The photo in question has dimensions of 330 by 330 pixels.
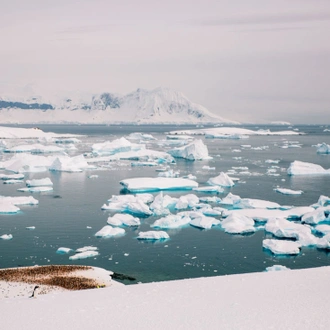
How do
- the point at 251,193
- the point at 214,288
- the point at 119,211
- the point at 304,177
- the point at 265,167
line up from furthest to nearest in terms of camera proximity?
the point at 265,167 → the point at 304,177 → the point at 251,193 → the point at 119,211 → the point at 214,288

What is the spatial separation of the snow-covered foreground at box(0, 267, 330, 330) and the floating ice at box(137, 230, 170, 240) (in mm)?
8468

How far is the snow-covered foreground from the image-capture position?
902cm

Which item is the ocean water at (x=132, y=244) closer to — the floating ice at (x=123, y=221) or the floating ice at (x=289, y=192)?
the floating ice at (x=123, y=221)

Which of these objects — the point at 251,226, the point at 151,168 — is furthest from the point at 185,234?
the point at 151,168

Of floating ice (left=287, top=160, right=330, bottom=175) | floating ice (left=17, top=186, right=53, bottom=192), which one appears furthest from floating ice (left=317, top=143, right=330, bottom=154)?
floating ice (left=17, top=186, right=53, bottom=192)

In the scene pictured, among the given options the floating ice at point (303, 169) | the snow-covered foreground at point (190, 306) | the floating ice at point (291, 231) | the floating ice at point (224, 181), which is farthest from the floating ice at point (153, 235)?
the floating ice at point (303, 169)

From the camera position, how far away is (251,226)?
22.6 metres

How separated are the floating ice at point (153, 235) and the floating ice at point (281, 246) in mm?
4549

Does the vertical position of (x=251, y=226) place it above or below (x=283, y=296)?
below

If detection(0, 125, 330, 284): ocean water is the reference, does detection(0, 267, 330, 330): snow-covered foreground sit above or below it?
above

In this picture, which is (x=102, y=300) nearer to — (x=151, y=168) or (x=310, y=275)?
(x=310, y=275)

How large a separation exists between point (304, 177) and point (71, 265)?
28288 millimetres

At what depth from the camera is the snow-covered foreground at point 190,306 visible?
9023 millimetres

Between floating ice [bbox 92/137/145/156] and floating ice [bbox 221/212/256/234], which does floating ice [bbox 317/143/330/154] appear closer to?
floating ice [bbox 92/137/145/156]
